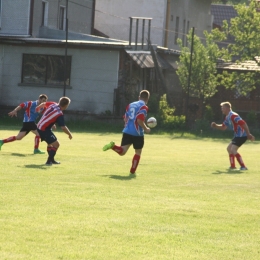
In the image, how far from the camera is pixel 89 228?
8.30 meters

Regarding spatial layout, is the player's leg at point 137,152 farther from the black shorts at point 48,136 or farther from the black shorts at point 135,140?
the black shorts at point 48,136

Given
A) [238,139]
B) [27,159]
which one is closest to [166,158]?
[238,139]

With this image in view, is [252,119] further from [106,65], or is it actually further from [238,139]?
[238,139]

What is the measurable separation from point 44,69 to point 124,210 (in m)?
25.8

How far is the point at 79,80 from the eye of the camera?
34406 mm

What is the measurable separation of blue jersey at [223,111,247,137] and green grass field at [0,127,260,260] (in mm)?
932

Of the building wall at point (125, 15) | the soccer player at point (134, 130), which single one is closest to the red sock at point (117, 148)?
the soccer player at point (134, 130)

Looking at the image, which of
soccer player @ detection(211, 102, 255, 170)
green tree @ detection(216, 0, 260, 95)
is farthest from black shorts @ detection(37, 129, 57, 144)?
green tree @ detection(216, 0, 260, 95)

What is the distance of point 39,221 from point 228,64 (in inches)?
1214

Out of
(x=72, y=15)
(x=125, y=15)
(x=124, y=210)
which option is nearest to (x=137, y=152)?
(x=124, y=210)

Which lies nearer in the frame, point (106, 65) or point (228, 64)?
point (106, 65)

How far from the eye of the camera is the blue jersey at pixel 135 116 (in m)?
14.9

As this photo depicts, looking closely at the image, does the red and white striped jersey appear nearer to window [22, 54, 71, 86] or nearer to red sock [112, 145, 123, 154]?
red sock [112, 145, 123, 154]

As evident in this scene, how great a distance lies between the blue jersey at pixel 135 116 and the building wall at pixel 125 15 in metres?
31.8
